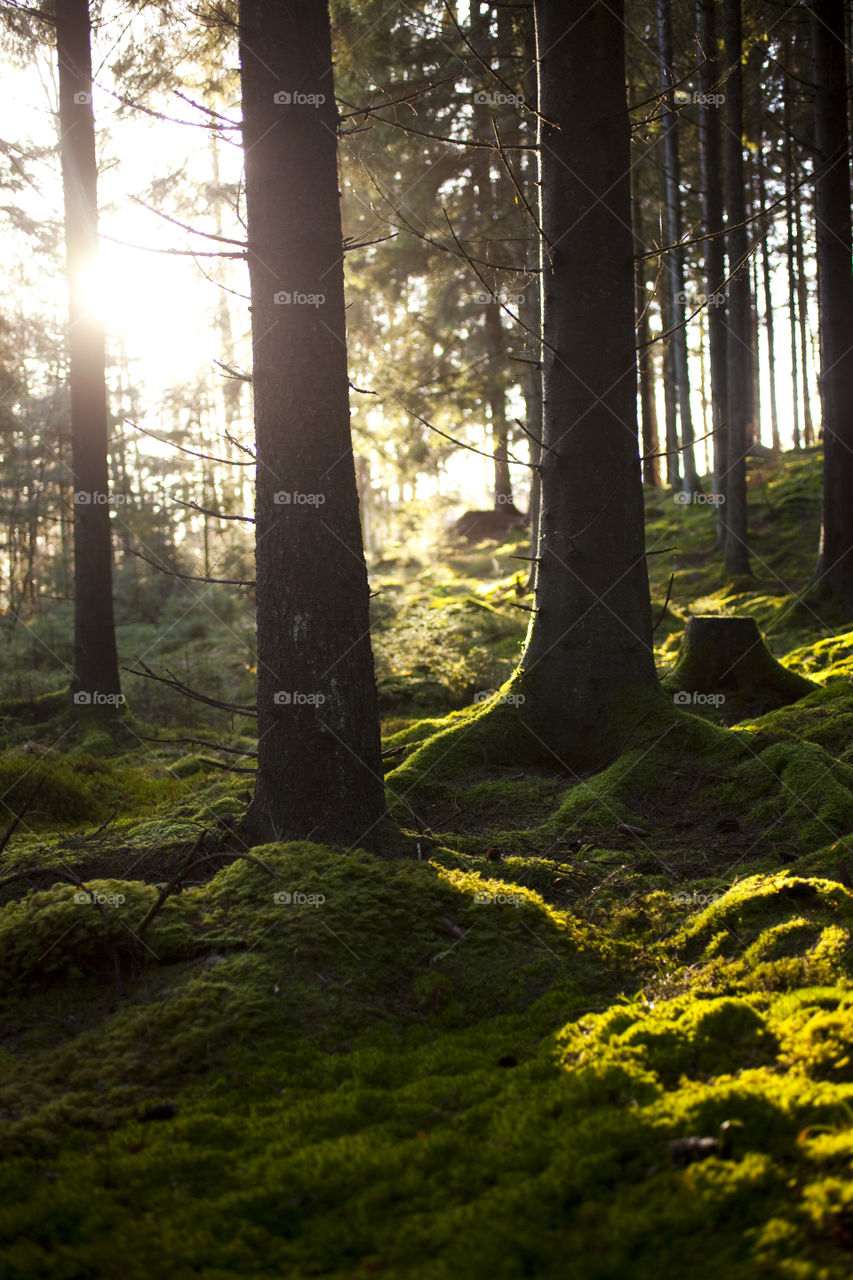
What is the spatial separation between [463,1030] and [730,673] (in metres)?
4.86

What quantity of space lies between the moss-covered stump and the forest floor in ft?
1.71

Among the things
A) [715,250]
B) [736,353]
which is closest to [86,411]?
[736,353]

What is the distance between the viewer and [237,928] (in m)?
4.00

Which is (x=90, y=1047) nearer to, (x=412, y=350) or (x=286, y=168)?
(x=286, y=168)

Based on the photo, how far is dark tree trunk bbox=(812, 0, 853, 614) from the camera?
11492 millimetres

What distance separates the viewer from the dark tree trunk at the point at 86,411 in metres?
10.9

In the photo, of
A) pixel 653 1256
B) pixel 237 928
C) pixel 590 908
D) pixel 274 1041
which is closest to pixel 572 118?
pixel 590 908

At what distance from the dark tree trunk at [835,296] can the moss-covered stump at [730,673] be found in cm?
473

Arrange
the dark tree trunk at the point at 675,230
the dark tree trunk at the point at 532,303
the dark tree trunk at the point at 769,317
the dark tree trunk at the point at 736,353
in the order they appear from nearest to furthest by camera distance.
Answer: the dark tree trunk at the point at 532,303 → the dark tree trunk at the point at 736,353 → the dark tree trunk at the point at 675,230 → the dark tree trunk at the point at 769,317

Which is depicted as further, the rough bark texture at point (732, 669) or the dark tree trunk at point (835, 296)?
the dark tree trunk at point (835, 296)

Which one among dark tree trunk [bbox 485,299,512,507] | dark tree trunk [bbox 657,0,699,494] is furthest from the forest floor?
dark tree trunk [bbox 485,299,512,507]

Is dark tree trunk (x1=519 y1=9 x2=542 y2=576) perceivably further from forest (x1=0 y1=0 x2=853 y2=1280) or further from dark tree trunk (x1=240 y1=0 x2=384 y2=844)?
dark tree trunk (x1=240 y1=0 x2=384 y2=844)

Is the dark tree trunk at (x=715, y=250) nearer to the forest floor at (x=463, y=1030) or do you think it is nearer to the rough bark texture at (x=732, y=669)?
the rough bark texture at (x=732, y=669)

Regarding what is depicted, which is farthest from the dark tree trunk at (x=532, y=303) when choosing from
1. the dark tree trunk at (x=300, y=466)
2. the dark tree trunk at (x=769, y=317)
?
the dark tree trunk at (x=769, y=317)
